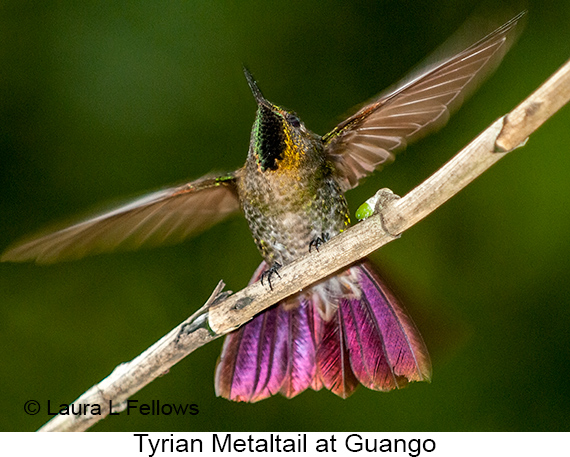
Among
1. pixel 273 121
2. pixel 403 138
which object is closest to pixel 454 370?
pixel 403 138

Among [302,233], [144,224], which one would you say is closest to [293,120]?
[302,233]

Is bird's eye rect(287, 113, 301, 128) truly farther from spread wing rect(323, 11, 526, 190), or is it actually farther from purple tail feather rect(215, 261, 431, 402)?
purple tail feather rect(215, 261, 431, 402)

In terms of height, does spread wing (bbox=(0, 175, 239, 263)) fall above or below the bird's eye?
below

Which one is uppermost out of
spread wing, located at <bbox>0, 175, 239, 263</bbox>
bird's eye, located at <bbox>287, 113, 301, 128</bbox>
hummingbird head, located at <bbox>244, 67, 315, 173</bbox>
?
bird's eye, located at <bbox>287, 113, 301, 128</bbox>

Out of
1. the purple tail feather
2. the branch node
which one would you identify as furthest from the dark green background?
the branch node

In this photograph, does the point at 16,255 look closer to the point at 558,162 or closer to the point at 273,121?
the point at 273,121

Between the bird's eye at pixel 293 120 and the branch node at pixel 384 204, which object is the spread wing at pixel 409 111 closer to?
the bird's eye at pixel 293 120
